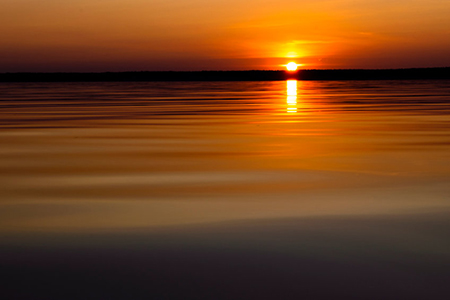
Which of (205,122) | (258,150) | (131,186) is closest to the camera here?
(131,186)

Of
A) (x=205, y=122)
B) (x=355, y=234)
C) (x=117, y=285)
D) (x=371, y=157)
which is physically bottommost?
(x=117, y=285)

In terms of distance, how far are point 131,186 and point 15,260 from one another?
9.69 feet

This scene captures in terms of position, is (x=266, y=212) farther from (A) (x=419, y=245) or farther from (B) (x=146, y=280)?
(B) (x=146, y=280)

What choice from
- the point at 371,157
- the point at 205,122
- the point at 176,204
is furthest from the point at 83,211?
the point at 205,122

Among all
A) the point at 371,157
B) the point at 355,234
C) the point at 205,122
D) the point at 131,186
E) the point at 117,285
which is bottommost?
the point at 117,285

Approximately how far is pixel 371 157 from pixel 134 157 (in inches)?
133

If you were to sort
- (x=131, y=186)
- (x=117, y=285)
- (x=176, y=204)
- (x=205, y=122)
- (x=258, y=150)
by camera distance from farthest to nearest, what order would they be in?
(x=205, y=122)
(x=258, y=150)
(x=131, y=186)
(x=176, y=204)
(x=117, y=285)

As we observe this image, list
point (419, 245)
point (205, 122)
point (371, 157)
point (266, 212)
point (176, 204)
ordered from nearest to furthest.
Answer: point (419, 245)
point (266, 212)
point (176, 204)
point (371, 157)
point (205, 122)

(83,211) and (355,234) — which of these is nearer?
(355,234)

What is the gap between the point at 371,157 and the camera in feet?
32.3

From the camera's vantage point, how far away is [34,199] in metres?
6.81

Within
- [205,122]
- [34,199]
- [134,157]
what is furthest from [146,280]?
[205,122]

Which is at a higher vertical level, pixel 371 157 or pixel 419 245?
pixel 371 157

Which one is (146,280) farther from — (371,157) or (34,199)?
(371,157)
